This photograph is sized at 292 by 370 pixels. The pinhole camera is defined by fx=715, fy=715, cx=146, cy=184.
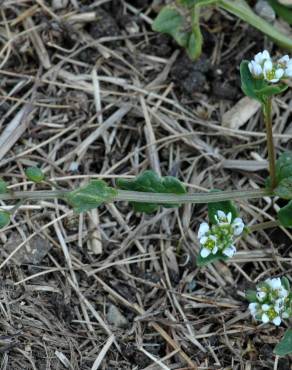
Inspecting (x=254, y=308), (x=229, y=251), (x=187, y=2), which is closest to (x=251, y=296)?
(x=254, y=308)

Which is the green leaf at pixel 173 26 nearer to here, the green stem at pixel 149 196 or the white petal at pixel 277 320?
the green stem at pixel 149 196

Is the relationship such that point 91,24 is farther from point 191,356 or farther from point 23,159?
point 191,356

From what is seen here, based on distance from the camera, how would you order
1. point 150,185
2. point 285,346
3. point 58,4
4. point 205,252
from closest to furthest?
point 285,346 < point 205,252 < point 150,185 < point 58,4

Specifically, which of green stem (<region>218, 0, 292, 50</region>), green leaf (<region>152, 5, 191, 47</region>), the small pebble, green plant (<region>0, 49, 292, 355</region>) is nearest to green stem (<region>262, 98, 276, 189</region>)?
green plant (<region>0, 49, 292, 355</region>)

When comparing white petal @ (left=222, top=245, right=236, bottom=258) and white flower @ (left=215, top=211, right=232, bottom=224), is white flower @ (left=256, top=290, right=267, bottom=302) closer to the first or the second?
white petal @ (left=222, top=245, right=236, bottom=258)

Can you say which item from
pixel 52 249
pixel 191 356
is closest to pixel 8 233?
pixel 52 249

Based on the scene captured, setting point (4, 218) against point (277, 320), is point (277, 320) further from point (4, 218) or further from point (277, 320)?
point (4, 218)

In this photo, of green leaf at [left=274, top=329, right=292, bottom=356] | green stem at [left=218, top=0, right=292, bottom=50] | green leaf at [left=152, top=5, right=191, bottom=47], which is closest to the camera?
green leaf at [left=274, top=329, right=292, bottom=356]
